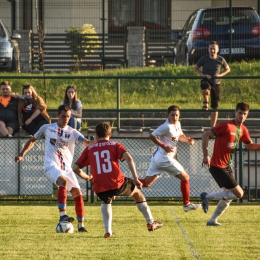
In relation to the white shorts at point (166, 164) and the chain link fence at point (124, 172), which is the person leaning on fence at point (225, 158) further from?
the chain link fence at point (124, 172)

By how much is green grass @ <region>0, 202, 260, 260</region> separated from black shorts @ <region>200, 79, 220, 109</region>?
3365 millimetres

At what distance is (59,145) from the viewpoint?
12867mm

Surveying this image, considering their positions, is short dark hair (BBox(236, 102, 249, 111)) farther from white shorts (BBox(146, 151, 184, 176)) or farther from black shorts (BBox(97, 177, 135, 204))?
white shorts (BBox(146, 151, 184, 176))

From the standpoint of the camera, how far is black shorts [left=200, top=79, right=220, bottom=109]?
1828 cm

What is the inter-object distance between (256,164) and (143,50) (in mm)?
9499

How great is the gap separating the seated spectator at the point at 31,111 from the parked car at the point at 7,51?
556 centimetres

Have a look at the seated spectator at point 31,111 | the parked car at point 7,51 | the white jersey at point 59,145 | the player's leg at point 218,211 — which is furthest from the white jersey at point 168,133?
the parked car at point 7,51

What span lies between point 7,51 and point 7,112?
5738 millimetres

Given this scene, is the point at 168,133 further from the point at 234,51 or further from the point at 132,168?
the point at 234,51

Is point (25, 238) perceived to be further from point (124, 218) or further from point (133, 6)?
point (133, 6)

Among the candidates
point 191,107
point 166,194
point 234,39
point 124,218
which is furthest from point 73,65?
point 124,218

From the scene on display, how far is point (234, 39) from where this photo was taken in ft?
74.2

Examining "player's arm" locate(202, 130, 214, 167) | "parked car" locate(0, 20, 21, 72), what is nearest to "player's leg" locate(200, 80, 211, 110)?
"player's arm" locate(202, 130, 214, 167)

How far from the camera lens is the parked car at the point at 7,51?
2258 cm
